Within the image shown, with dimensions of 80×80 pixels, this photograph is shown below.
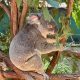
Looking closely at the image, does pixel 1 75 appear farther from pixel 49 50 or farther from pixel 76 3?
pixel 76 3

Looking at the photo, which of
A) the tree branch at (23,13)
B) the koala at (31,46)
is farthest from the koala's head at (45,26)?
the tree branch at (23,13)

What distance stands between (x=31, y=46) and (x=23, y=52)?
49mm

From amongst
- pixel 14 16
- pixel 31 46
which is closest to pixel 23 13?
pixel 14 16

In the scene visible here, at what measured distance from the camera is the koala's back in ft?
4.41

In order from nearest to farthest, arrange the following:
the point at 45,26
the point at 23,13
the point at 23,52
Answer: the point at 23,13, the point at 23,52, the point at 45,26

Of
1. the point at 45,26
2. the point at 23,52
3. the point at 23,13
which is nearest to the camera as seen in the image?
the point at 23,13

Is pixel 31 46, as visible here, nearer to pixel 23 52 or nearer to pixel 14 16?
pixel 23 52

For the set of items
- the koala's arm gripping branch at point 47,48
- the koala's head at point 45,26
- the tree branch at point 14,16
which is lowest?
the koala's arm gripping branch at point 47,48

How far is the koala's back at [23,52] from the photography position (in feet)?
4.41

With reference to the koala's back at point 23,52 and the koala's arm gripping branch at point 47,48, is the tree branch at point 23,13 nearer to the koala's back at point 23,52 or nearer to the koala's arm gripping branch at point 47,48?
the koala's back at point 23,52

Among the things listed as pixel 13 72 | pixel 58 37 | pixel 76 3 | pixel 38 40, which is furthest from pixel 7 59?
pixel 76 3

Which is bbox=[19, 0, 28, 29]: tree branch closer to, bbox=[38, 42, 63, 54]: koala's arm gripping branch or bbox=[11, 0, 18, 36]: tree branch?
bbox=[11, 0, 18, 36]: tree branch

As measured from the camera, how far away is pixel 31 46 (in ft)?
4.60

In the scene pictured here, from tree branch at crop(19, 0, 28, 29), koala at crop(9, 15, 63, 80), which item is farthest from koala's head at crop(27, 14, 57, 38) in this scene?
tree branch at crop(19, 0, 28, 29)
